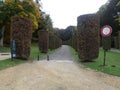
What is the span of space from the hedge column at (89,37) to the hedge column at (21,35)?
456 cm

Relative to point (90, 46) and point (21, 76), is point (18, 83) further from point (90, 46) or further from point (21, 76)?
point (90, 46)

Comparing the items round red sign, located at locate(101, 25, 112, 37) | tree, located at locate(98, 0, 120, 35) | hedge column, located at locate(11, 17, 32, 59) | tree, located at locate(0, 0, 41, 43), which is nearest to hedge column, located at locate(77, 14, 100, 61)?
round red sign, located at locate(101, 25, 112, 37)

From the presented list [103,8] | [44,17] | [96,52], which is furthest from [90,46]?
[44,17]

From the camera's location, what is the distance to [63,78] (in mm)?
12453

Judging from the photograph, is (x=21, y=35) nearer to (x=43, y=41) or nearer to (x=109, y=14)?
(x=43, y=41)

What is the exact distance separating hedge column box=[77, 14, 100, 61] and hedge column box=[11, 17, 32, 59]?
4.56 meters

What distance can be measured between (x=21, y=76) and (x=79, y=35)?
8523mm

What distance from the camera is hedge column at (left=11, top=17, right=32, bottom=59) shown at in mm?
21562

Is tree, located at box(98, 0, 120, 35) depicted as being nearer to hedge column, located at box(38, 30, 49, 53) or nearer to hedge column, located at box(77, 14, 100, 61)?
hedge column, located at box(38, 30, 49, 53)

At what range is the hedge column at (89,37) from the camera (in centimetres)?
1992

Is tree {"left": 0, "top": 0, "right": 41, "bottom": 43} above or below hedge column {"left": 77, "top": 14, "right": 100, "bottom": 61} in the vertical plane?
above

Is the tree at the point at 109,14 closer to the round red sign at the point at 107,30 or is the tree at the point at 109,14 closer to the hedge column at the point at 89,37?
the hedge column at the point at 89,37

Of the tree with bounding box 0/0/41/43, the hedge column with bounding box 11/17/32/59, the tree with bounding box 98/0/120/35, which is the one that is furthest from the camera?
the tree with bounding box 98/0/120/35

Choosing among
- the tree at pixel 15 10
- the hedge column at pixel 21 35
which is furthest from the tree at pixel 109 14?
the hedge column at pixel 21 35
